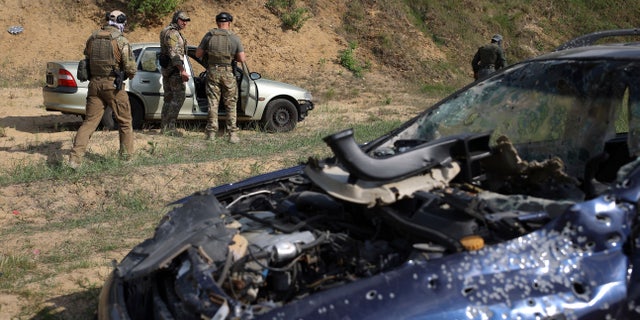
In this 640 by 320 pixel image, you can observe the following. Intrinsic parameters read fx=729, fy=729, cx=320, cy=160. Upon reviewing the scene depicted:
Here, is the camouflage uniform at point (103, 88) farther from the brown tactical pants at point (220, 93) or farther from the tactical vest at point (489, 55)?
the tactical vest at point (489, 55)

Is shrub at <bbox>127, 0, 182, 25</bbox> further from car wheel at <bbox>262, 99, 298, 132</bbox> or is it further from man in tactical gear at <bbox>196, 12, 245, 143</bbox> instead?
man in tactical gear at <bbox>196, 12, 245, 143</bbox>

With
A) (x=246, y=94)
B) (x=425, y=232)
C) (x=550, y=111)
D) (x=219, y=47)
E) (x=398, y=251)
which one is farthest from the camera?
(x=246, y=94)

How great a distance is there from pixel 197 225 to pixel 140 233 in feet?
10.1

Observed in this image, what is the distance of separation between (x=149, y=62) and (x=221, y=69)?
4.32 ft

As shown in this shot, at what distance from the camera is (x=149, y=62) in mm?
11102

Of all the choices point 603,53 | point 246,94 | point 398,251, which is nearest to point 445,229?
point 398,251

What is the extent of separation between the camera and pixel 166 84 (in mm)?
10844

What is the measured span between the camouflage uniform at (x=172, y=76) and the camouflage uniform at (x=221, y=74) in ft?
1.17

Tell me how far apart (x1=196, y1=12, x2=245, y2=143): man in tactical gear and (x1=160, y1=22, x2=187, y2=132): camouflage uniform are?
31 centimetres

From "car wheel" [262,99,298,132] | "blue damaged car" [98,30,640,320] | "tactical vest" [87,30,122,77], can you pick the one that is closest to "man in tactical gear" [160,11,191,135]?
"car wheel" [262,99,298,132]

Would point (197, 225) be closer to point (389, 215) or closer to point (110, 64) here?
point (389, 215)

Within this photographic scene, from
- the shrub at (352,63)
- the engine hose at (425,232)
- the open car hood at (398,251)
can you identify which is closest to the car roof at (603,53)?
the open car hood at (398,251)

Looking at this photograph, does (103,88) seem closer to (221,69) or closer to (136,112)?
(221,69)

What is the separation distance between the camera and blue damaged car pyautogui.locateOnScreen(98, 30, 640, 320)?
2717 millimetres
